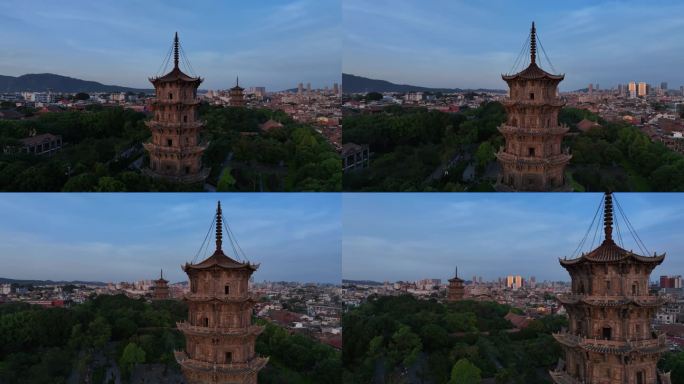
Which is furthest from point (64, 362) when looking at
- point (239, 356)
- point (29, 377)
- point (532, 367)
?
point (532, 367)

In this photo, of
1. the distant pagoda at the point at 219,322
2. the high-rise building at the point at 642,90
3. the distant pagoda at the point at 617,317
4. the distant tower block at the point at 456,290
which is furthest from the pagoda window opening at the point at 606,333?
the distant tower block at the point at 456,290

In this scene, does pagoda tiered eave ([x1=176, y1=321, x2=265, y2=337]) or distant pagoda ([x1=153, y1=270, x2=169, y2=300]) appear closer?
pagoda tiered eave ([x1=176, y1=321, x2=265, y2=337])

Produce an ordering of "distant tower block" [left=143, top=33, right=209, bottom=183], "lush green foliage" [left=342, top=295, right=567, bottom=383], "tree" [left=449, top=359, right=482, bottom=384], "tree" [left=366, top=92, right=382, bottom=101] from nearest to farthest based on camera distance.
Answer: "distant tower block" [left=143, top=33, right=209, bottom=183] → "tree" [left=449, top=359, right=482, bottom=384] → "tree" [left=366, top=92, right=382, bottom=101] → "lush green foliage" [left=342, top=295, right=567, bottom=383]

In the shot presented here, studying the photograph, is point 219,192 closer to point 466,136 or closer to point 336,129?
point 336,129

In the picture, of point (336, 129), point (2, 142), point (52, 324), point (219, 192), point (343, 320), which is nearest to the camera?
point (219, 192)

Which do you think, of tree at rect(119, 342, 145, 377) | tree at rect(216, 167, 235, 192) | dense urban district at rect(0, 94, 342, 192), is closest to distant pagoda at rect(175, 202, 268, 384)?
tree at rect(216, 167, 235, 192)

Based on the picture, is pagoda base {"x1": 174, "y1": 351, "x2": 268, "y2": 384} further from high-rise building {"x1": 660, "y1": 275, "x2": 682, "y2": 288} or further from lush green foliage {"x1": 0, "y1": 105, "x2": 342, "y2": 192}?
high-rise building {"x1": 660, "y1": 275, "x2": 682, "y2": 288}
